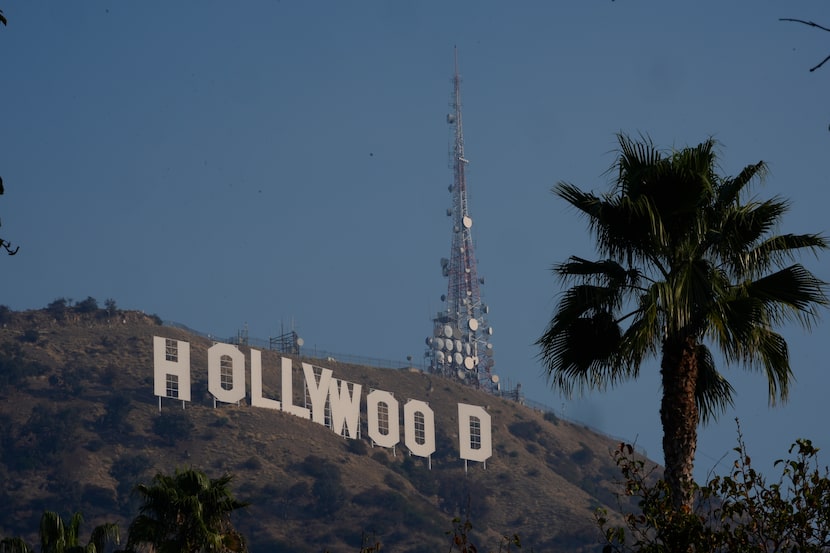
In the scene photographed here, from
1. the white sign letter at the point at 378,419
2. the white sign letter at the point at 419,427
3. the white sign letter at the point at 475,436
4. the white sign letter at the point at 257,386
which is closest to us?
the white sign letter at the point at 257,386

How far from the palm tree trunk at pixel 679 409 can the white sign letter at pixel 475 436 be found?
159306mm

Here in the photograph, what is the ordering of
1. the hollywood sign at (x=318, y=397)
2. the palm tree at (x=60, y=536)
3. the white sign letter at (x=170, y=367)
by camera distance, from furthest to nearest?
the hollywood sign at (x=318, y=397) < the white sign letter at (x=170, y=367) < the palm tree at (x=60, y=536)

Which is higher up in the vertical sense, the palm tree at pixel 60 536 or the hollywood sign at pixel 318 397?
the hollywood sign at pixel 318 397

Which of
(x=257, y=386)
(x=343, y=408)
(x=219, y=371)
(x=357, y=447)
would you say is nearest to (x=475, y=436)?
(x=357, y=447)

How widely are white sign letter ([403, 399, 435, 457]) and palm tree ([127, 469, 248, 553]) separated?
13854 cm

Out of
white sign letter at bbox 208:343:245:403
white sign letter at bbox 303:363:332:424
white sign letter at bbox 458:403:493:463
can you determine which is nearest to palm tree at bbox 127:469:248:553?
white sign letter at bbox 208:343:245:403

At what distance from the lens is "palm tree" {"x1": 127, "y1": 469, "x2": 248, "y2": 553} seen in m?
37.0

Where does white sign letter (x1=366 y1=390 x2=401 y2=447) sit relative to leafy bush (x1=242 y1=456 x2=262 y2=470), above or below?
above

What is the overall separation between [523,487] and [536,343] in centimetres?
17811

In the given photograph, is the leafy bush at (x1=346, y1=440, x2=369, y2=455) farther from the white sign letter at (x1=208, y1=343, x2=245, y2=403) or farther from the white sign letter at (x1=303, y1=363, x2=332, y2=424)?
the white sign letter at (x1=303, y1=363, x2=332, y2=424)

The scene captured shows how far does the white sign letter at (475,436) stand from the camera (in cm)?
18288

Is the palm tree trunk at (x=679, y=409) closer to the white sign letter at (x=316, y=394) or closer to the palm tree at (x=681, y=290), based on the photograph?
the palm tree at (x=681, y=290)

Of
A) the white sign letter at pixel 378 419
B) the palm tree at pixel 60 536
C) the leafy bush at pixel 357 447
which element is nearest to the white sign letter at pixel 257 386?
the white sign letter at pixel 378 419

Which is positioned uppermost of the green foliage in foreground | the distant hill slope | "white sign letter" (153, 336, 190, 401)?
"white sign letter" (153, 336, 190, 401)
